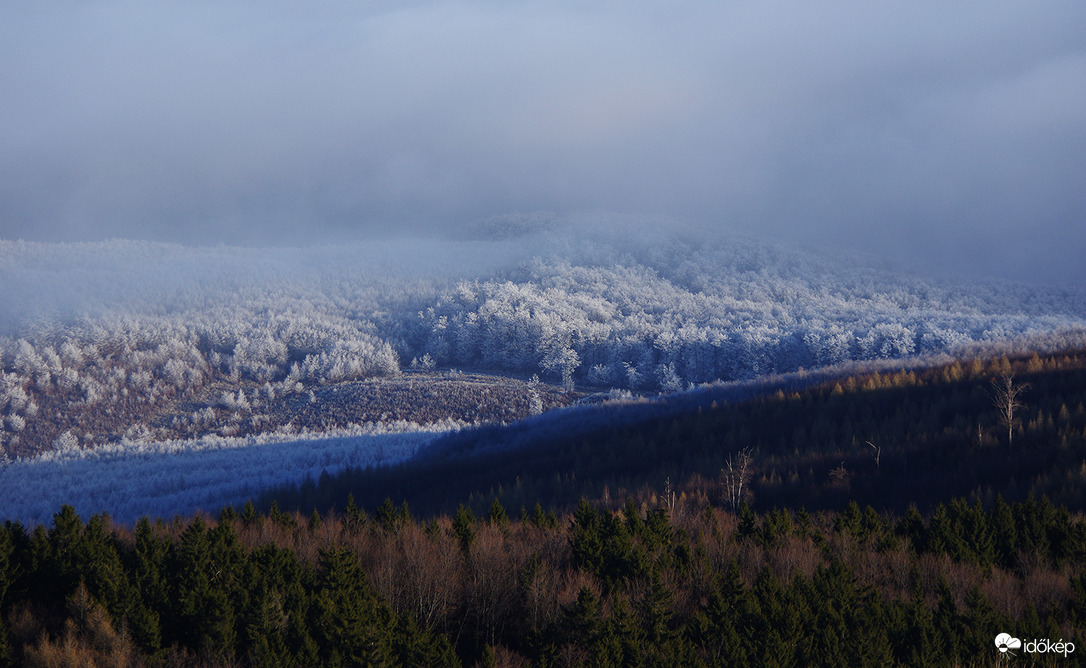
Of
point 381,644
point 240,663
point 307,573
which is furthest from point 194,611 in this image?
point 381,644

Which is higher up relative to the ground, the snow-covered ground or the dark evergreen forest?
the dark evergreen forest

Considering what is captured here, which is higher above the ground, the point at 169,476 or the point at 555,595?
the point at 555,595

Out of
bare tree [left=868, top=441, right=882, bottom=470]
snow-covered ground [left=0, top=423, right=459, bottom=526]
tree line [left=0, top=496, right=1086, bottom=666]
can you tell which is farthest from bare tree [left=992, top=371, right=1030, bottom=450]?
snow-covered ground [left=0, top=423, right=459, bottom=526]

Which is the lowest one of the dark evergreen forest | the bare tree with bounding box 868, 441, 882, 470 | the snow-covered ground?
the snow-covered ground

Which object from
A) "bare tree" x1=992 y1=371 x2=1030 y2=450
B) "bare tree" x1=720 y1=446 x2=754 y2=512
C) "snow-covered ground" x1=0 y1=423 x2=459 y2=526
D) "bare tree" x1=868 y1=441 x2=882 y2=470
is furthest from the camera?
"snow-covered ground" x1=0 y1=423 x2=459 y2=526

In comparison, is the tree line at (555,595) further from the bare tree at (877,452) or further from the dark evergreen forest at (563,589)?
the bare tree at (877,452)

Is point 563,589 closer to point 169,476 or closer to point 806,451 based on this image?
point 806,451

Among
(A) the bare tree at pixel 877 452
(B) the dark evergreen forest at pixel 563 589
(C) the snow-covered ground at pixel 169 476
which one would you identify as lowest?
→ (C) the snow-covered ground at pixel 169 476

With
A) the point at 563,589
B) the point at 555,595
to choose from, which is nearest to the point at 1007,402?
the point at 563,589

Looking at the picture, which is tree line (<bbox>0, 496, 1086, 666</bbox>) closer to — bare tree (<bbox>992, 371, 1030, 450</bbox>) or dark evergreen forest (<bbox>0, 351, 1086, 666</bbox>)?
dark evergreen forest (<bbox>0, 351, 1086, 666</bbox>)

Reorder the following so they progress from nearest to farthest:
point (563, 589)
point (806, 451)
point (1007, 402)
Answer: point (563, 589) → point (1007, 402) → point (806, 451)

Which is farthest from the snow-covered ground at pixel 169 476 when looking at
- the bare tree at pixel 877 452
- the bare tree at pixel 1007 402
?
the bare tree at pixel 1007 402
